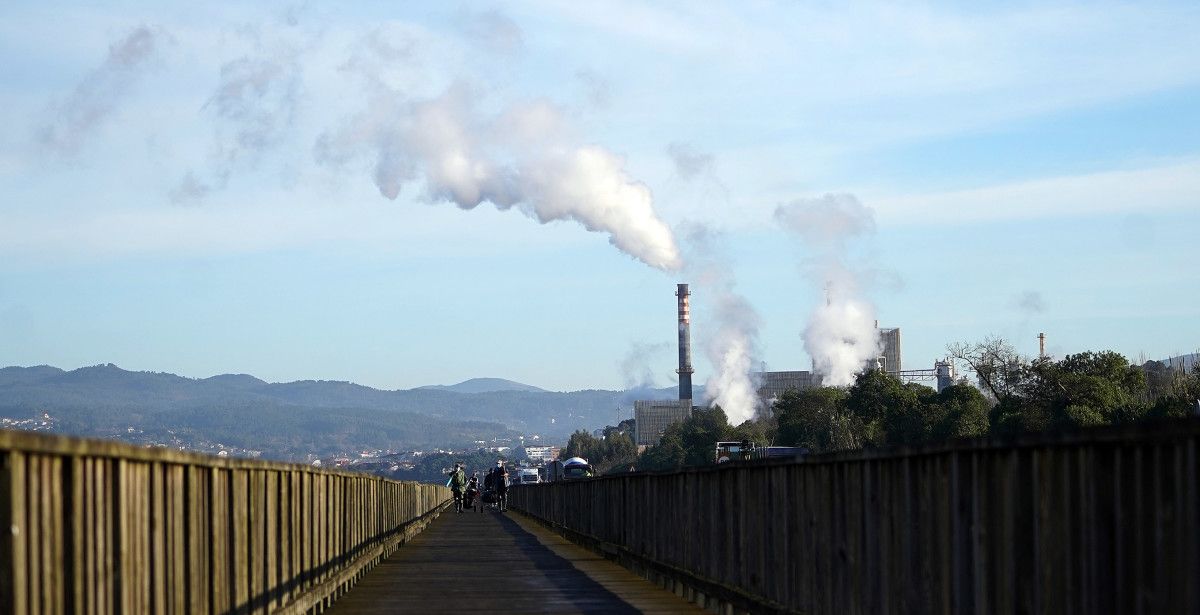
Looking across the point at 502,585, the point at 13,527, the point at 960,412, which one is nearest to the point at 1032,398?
the point at 960,412

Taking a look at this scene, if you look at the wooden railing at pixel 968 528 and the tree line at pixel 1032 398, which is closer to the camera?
the wooden railing at pixel 968 528

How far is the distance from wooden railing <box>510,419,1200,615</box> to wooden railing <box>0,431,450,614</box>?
445 cm

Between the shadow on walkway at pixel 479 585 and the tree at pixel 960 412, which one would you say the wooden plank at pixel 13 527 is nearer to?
the shadow on walkway at pixel 479 585

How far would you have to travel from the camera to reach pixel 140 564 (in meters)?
9.49

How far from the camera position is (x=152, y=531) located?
384 inches

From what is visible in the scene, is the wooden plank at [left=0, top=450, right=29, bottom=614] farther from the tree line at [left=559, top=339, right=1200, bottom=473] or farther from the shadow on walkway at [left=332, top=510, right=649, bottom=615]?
the tree line at [left=559, top=339, right=1200, bottom=473]

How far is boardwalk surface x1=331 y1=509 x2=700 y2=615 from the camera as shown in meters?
19.6

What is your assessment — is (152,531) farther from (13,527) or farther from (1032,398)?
(1032,398)

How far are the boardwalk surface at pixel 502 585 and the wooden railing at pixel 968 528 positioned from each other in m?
1.69

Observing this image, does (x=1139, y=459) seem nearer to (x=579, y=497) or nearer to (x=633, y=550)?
(x=633, y=550)

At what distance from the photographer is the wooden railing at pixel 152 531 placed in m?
7.12

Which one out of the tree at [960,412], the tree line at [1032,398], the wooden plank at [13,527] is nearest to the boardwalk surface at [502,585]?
the wooden plank at [13,527]

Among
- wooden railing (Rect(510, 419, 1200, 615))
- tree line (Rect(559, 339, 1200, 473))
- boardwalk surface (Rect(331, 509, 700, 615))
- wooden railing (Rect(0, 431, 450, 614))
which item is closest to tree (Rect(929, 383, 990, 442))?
tree line (Rect(559, 339, 1200, 473))

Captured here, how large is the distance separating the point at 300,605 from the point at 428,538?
27.1m
